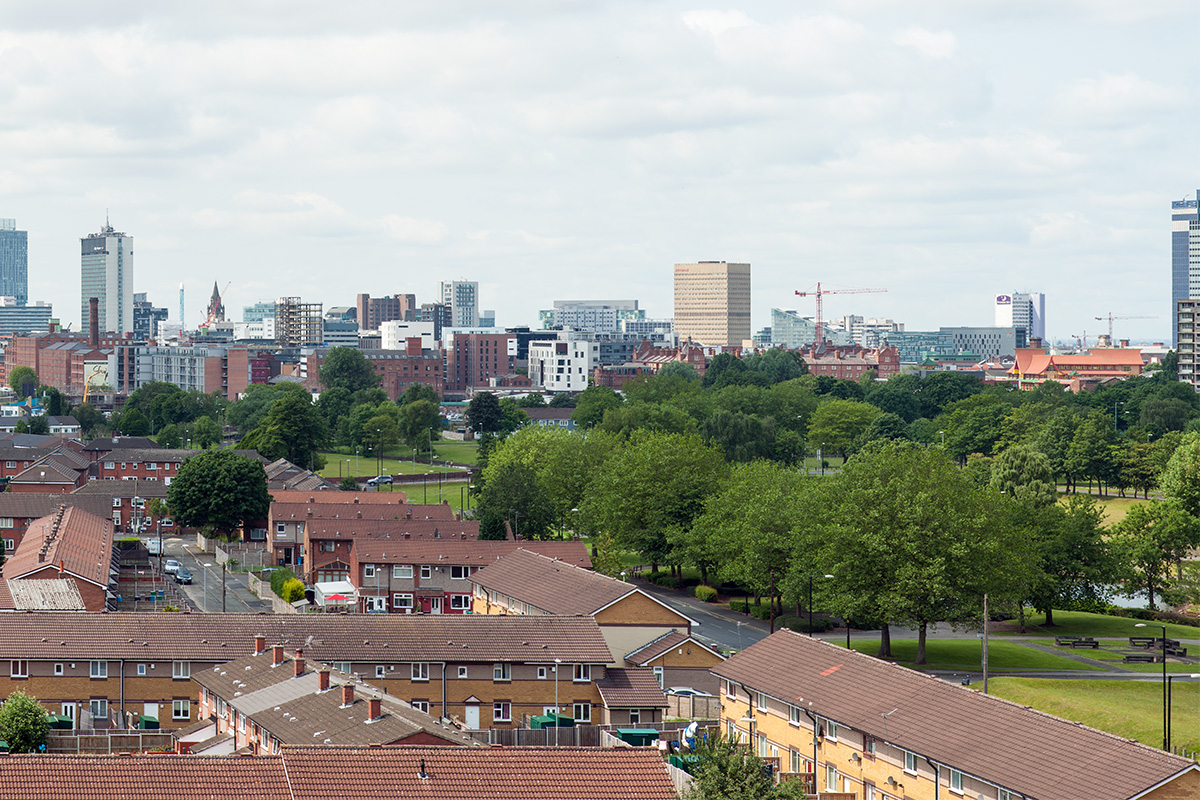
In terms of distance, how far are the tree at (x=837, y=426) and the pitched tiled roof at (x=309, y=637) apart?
108761 mm

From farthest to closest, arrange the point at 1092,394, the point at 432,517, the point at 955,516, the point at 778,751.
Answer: the point at 1092,394 < the point at 432,517 < the point at 955,516 < the point at 778,751

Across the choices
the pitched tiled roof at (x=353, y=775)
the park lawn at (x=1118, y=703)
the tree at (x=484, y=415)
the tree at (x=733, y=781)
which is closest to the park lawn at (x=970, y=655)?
the park lawn at (x=1118, y=703)

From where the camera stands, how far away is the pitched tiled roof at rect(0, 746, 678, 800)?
32.4 m

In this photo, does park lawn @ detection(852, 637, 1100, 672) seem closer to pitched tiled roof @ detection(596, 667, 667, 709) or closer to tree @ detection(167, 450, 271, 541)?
pitched tiled roof @ detection(596, 667, 667, 709)

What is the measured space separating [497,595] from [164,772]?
45.1m

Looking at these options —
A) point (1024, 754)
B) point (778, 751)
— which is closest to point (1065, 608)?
point (778, 751)

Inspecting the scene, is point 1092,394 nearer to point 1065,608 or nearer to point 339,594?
point 1065,608

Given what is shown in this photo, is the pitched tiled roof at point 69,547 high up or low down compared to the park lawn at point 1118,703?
up

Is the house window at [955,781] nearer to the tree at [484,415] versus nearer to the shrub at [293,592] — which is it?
the shrub at [293,592]

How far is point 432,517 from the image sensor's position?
110 m

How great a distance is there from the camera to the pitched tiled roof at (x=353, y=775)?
32.4 m

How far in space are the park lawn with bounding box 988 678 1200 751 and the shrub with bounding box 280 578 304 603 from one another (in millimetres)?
42066

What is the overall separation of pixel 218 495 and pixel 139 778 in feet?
273

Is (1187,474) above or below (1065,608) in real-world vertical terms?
above
